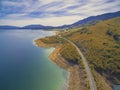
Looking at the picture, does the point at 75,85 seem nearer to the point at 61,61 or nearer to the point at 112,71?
the point at 112,71

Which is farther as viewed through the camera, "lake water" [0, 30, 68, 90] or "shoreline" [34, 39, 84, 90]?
"shoreline" [34, 39, 84, 90]

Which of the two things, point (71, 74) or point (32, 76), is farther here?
point (71, 74)

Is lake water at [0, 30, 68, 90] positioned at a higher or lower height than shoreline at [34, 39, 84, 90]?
higher

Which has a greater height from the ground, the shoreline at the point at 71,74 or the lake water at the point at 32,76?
the lake water at the point at 32,76

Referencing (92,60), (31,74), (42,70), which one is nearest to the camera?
(31,74)

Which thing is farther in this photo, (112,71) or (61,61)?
(61,61)

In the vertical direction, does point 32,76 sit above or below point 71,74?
above

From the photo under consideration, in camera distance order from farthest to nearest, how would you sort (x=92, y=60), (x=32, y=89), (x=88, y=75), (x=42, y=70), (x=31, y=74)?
(x=92, y=60) → (x=42, y=70) → (x=31, y=74) → (x=88, y=75) → (x=32, y=89)

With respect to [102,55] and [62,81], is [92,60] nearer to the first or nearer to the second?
[102,55]

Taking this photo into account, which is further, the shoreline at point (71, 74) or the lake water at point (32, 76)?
the shoreline at point (71, 74)

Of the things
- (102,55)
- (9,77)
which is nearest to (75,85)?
(9,77)
